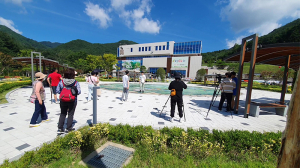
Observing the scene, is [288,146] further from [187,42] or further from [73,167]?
[187,42]

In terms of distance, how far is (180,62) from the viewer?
44.3 m

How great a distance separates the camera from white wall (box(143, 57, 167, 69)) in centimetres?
4725

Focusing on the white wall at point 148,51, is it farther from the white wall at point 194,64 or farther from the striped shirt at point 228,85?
the striped shirt at point 228,85

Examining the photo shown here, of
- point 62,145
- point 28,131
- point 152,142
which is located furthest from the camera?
point 28,131

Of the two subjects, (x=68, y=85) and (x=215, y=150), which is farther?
(x=68, y=85)

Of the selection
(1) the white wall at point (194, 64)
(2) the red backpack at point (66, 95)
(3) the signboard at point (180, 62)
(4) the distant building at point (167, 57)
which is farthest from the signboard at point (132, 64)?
(2) the red backpack at point (66, 95)

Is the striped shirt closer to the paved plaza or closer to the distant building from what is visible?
the paved plaza

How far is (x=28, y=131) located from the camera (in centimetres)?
375

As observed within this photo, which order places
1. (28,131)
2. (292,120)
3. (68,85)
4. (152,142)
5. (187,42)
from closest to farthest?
(292,120) → (152,142) → (68,85) → (28,131) → (187,42)

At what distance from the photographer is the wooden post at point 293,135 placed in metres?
0.80

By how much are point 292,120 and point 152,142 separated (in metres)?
2.64

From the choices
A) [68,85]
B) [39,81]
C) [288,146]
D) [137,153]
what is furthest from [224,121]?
[39,81]

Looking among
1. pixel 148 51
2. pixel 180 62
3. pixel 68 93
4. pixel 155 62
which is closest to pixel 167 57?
pixel 155 62

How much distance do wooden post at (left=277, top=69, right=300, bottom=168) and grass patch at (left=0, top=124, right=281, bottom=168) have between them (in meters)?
1.96
